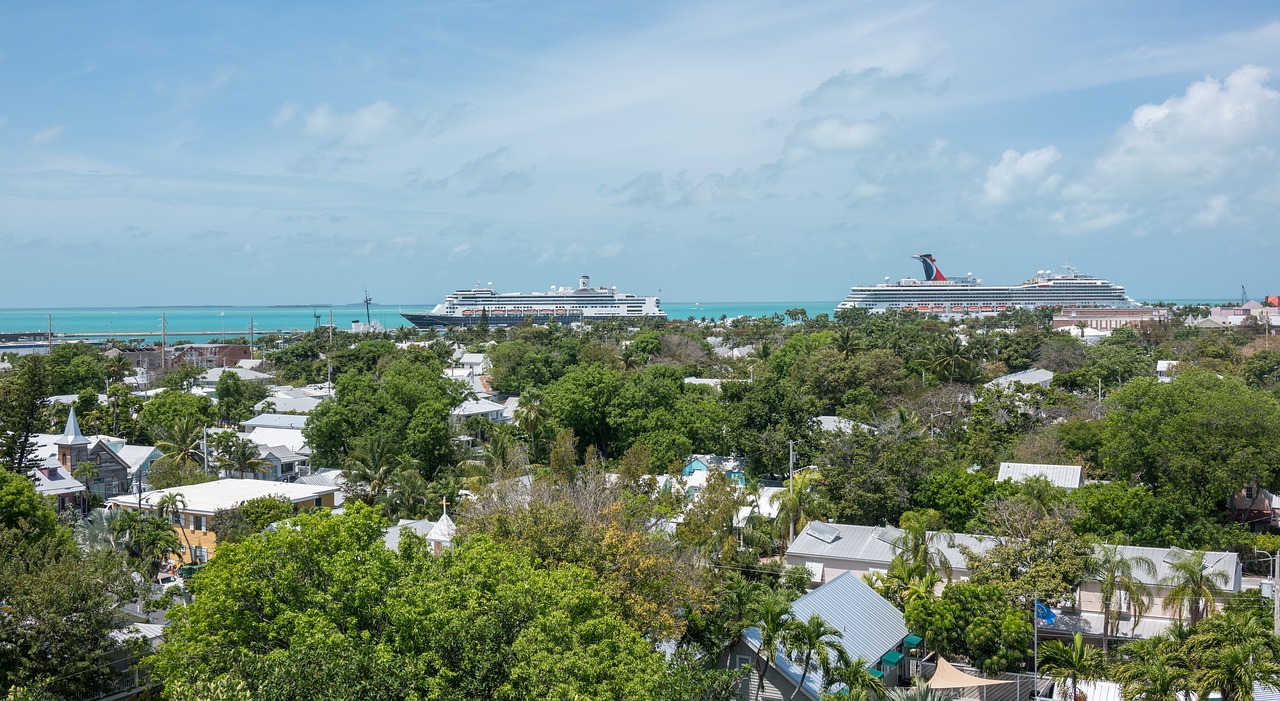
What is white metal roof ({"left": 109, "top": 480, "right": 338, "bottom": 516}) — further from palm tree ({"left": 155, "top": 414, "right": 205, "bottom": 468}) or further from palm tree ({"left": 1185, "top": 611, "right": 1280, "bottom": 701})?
palm tree ({"left": 1185, "top": 611, "right": 1280, "bottom": 701})

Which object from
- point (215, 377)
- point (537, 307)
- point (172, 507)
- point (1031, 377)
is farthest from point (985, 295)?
point (172, 507)

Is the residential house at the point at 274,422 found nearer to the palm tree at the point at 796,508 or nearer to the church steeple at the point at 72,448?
the church steeple at the point at 72,448

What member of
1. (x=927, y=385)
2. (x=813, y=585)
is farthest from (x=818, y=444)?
(x=927, y=385)

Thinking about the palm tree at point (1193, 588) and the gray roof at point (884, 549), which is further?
the gray roof at point (884, 549)

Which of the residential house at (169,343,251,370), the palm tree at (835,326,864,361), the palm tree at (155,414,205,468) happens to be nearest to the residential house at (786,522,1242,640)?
Answer: the palm tree at (155,414,205,468)

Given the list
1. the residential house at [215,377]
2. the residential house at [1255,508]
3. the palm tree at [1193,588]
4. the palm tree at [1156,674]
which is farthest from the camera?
the residential house at [215,377]

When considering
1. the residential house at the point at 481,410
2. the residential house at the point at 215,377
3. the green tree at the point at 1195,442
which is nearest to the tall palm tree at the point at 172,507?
the residential house at the point at 481,410
